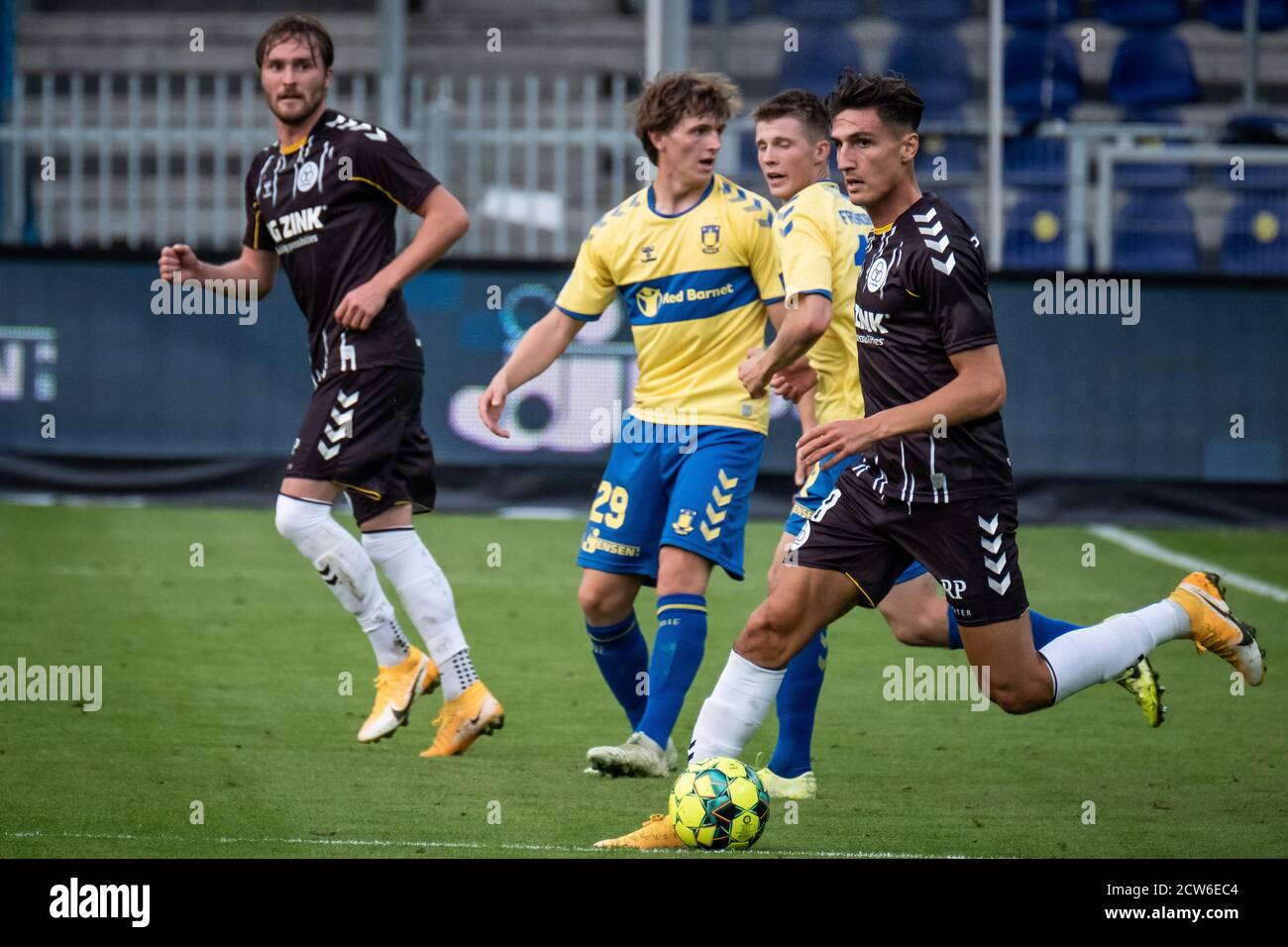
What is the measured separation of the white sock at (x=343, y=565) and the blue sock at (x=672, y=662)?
1077mm

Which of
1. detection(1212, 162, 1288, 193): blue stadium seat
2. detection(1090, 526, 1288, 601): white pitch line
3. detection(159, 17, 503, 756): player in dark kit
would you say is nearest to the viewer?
detection(159, 17, 503, 756): player in dark kit

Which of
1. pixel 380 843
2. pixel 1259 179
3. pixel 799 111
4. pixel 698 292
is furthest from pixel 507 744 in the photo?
pixel 1259 179

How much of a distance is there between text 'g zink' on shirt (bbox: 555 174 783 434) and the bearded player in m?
0.24

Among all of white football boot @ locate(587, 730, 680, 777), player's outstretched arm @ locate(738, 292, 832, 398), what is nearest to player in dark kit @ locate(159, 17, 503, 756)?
white football boot @ locate(587, 730, 680, 777)

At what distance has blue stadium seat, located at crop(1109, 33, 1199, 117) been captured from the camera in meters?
18.2

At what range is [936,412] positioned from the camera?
4.98m

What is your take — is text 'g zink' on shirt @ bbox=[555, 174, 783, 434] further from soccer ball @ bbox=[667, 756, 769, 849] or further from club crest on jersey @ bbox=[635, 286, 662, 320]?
soccer ball @ bbox=[667, 756, 769, 849]

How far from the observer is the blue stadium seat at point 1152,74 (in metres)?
18.2

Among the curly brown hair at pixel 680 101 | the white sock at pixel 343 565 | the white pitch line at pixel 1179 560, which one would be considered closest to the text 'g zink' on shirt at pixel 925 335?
the curly brown hair at pixel 680 101

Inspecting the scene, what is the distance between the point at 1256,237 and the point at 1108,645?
9882mm

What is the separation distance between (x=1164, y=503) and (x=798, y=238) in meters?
8.24

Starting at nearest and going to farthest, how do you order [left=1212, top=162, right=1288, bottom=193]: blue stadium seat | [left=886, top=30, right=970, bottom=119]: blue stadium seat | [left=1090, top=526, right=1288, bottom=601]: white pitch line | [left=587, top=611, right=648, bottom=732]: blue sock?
[left=587, top=611, right=648, bottom=732]: blue sock, [left=1090, top=526, right=1288, bottom=601]: white pitch line, [left=1212, top=162, right=1288, bottom=193]: blue stadium seat, [left=886, top=30, right=970, bottom=119]: blue stadium seat

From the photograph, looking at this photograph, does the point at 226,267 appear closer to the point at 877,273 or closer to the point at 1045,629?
the point at 877,273

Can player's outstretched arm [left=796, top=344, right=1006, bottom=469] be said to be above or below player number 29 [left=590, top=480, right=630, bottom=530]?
above
